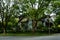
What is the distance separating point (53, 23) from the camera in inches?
1609

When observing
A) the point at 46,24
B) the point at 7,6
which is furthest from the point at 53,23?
the point at 7,6

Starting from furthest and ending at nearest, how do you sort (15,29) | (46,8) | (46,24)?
(46,24) → (15,29) → (46,8)

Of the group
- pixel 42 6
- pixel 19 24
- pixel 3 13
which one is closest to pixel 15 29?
pixel 19 24

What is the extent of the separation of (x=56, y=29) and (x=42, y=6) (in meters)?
6.78

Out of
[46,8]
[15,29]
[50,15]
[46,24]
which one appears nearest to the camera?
[46,8]

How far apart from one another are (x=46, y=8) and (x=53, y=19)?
5.44 m

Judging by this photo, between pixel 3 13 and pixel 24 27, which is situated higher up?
pixel 3 13

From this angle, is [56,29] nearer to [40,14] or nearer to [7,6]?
[40,14]

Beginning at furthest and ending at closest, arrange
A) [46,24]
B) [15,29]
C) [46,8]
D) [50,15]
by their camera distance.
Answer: [46,24]
[15,29]
[50,15]
[46,8]

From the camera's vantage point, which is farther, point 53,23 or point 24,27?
point 24,27

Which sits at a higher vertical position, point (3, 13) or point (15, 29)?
point (3, 13)

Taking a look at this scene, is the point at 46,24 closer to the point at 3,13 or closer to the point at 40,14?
the point at 40,14

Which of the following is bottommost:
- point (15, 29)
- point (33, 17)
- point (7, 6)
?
point (15, 29)

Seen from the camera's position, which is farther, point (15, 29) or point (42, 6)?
point (15, 29)
